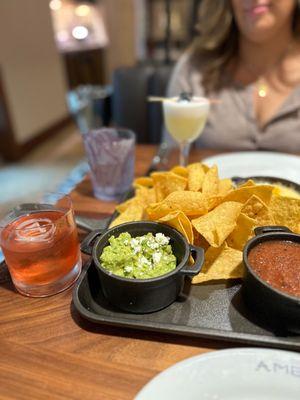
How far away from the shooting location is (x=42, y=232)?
2.16 ft

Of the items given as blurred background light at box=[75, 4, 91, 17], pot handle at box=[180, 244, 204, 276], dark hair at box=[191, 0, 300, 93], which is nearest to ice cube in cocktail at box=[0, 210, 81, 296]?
pot handle at box=[180, 244, 204, 276]

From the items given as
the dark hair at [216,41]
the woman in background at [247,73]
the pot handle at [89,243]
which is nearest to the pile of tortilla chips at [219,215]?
the pot handle at [89,243]

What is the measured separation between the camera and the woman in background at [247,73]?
4.66ft

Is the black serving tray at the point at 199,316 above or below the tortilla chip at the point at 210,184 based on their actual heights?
below

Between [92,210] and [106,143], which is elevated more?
[106,143]

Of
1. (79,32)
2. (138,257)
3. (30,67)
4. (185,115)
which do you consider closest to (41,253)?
(138,257)

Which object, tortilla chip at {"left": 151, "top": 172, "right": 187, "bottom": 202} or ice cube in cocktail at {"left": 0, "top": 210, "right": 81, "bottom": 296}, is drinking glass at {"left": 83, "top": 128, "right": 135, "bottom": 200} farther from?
ice cube in cocktail at {"left": 0, "top": 210, "right": 81, "bottom": 296}

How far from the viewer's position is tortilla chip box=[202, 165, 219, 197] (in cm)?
76

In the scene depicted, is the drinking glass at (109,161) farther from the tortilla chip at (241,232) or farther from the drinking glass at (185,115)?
the tortilla chip at (241,232)

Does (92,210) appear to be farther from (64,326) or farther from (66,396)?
(66,396)

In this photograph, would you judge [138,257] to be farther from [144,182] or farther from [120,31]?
[120,31]

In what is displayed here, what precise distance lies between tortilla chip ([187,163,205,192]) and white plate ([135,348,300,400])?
0.38 metres

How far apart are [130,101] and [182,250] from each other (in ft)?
5.38

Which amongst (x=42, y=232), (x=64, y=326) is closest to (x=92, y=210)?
(x=42, y=232)
